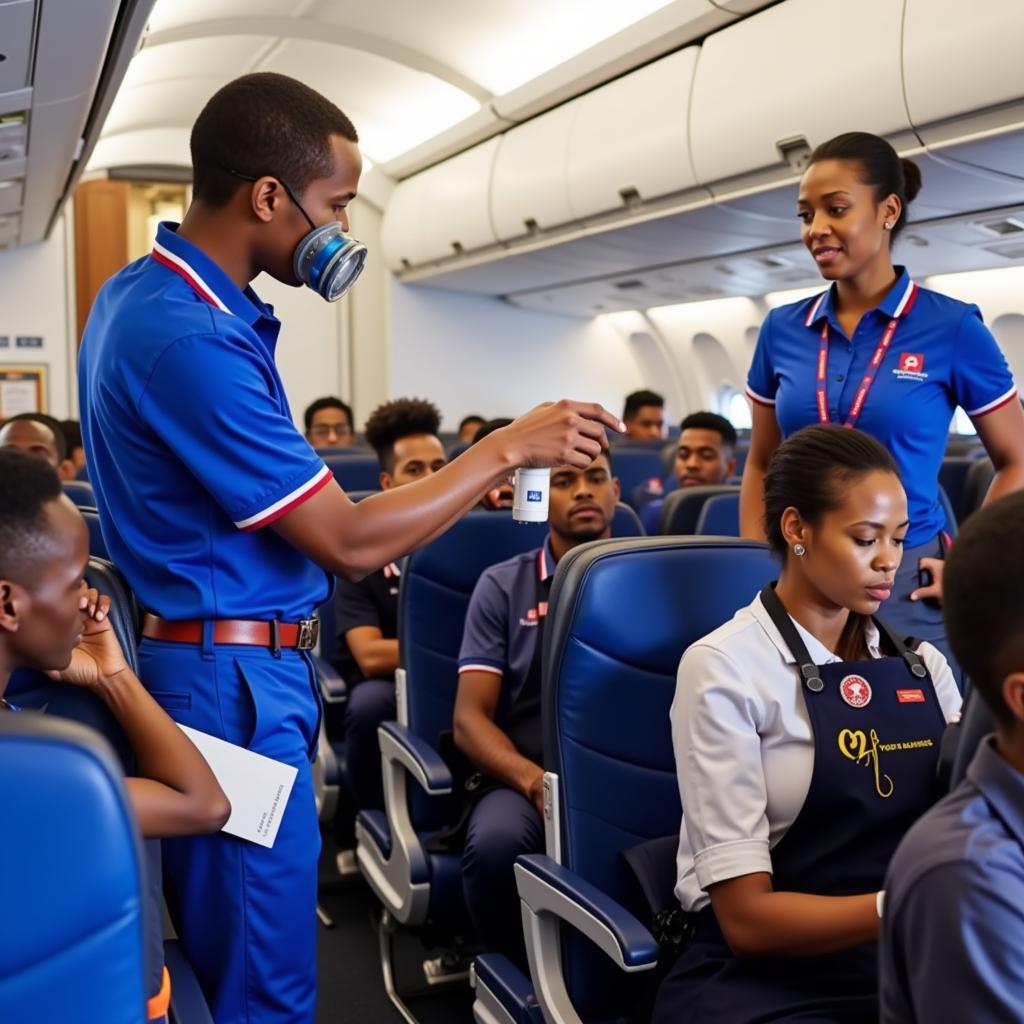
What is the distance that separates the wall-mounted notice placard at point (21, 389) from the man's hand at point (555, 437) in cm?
1027

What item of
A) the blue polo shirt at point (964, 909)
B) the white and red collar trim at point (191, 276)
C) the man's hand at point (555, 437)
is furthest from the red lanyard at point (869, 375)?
the blue polo shirt at point (964, 909)

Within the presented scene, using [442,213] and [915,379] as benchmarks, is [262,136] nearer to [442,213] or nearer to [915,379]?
[915,379]

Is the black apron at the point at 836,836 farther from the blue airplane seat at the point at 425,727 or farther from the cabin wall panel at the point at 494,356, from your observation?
the cabin wall panel at the point at 494,356

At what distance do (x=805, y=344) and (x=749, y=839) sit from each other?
1406 mm

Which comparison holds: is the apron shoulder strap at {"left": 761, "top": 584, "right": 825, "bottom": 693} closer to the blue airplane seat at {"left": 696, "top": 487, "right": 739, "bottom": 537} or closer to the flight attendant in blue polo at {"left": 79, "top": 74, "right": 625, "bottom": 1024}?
the flight attendant in blue polo at {"left": 79, "top": 74, "right": 625, "bottom": 1024}

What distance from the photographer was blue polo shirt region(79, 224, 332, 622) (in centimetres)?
176

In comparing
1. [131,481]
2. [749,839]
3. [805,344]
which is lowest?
[749,839]

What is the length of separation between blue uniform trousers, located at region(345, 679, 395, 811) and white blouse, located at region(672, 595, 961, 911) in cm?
193

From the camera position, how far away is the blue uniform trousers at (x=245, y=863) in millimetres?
1876

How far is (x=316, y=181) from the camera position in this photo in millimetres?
1893

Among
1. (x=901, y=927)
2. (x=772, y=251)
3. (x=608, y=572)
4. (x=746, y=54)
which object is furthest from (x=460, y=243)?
(x=901, y=927)

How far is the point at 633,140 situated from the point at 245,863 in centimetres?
591

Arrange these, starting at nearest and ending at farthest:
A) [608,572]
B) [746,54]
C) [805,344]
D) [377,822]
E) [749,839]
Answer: [749,839] < [608,572] < [805,344] < [377,822] < [746,54]

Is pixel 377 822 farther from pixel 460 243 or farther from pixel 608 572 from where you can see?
pixel 460 243
